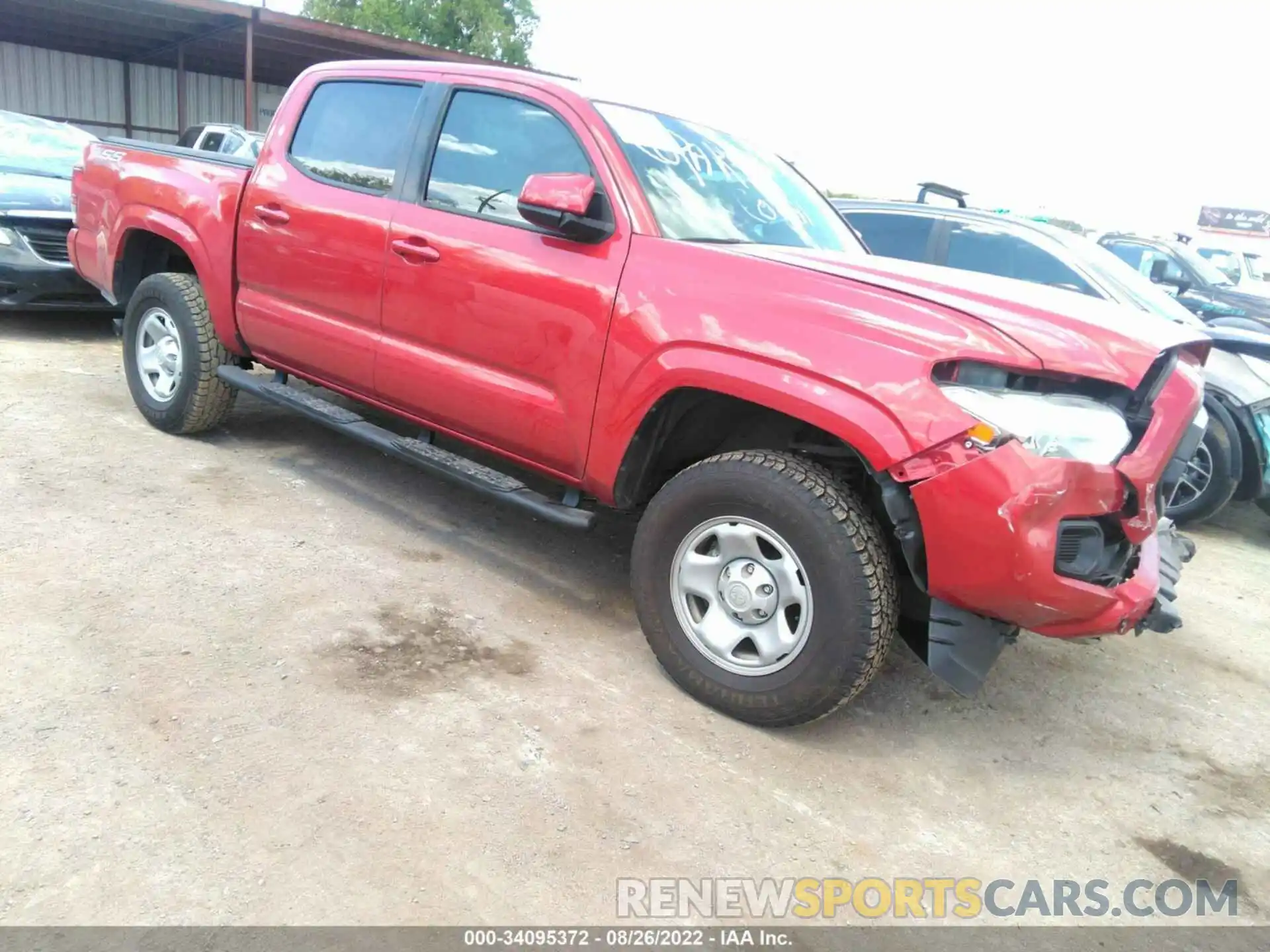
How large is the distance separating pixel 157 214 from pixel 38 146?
448 centimetres

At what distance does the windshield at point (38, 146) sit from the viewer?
7.38 m

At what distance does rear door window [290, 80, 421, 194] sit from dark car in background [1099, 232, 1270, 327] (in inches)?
284

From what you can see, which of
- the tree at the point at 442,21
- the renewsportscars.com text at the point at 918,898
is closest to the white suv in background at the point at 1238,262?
the renewsportscars.com text at the point at 918,898

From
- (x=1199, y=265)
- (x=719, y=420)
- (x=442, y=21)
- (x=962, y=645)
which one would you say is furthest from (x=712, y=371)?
(x=442, y=21)

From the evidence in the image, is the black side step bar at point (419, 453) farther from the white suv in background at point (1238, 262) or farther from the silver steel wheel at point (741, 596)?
the white suv in background at point (1238, 262)

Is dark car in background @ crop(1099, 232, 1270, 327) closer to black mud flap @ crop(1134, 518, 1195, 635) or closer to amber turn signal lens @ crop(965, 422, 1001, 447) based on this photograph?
black mud flap @ crop(1134, 518, 1195, 635)

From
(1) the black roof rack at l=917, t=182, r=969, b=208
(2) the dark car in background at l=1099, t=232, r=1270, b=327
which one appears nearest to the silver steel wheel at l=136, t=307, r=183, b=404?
(1) the black roof rack at l=917, t=182, r=969, b=208

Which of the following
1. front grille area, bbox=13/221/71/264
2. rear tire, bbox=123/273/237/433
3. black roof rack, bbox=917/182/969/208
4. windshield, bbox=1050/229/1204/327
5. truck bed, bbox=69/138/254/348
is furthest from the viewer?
black roof rack, bbox=917/182/969/208

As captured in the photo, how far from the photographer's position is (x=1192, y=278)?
9.51m

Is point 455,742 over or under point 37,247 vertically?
under

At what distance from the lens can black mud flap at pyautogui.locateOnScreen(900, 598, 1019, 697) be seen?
8.71ft

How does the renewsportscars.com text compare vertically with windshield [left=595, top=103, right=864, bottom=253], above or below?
below

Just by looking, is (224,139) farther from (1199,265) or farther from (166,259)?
(1199,265)

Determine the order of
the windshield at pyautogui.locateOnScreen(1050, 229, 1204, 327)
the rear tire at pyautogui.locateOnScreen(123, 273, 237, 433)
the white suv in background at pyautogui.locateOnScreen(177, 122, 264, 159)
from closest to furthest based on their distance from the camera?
the rear tire at pyautogui.locateOnScreen(123, 273, 237, 433)
the windshield at pyautogui.locateOnScreen(1050, 229, 1204, 327)
the white suv in background at pyautogui.locateOnScreen(177, 122, 264, 159)
